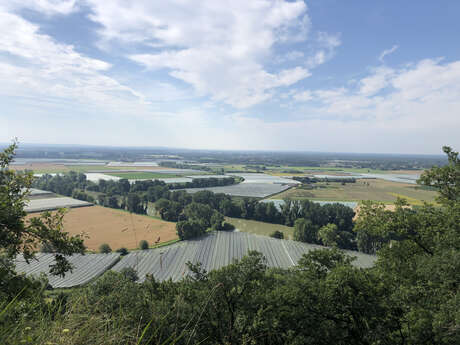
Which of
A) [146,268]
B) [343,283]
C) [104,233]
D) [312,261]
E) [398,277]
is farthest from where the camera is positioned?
[104,233]

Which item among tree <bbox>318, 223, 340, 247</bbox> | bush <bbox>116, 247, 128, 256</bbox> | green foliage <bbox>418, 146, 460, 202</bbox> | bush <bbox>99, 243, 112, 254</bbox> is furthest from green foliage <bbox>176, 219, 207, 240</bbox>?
green foliage <bbox>418, 146, 460, 202</bbox>

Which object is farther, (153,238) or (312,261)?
(153,238)

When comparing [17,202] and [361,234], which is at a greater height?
[17,202]

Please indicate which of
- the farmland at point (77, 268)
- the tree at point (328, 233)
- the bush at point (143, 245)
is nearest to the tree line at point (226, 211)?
the bush at point (143, 245)

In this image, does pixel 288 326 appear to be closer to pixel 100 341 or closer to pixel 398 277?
pixel 398 277

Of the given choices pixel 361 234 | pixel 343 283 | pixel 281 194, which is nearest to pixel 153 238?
pixel 361 234

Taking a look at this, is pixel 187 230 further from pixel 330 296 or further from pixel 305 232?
pixel 330 296
